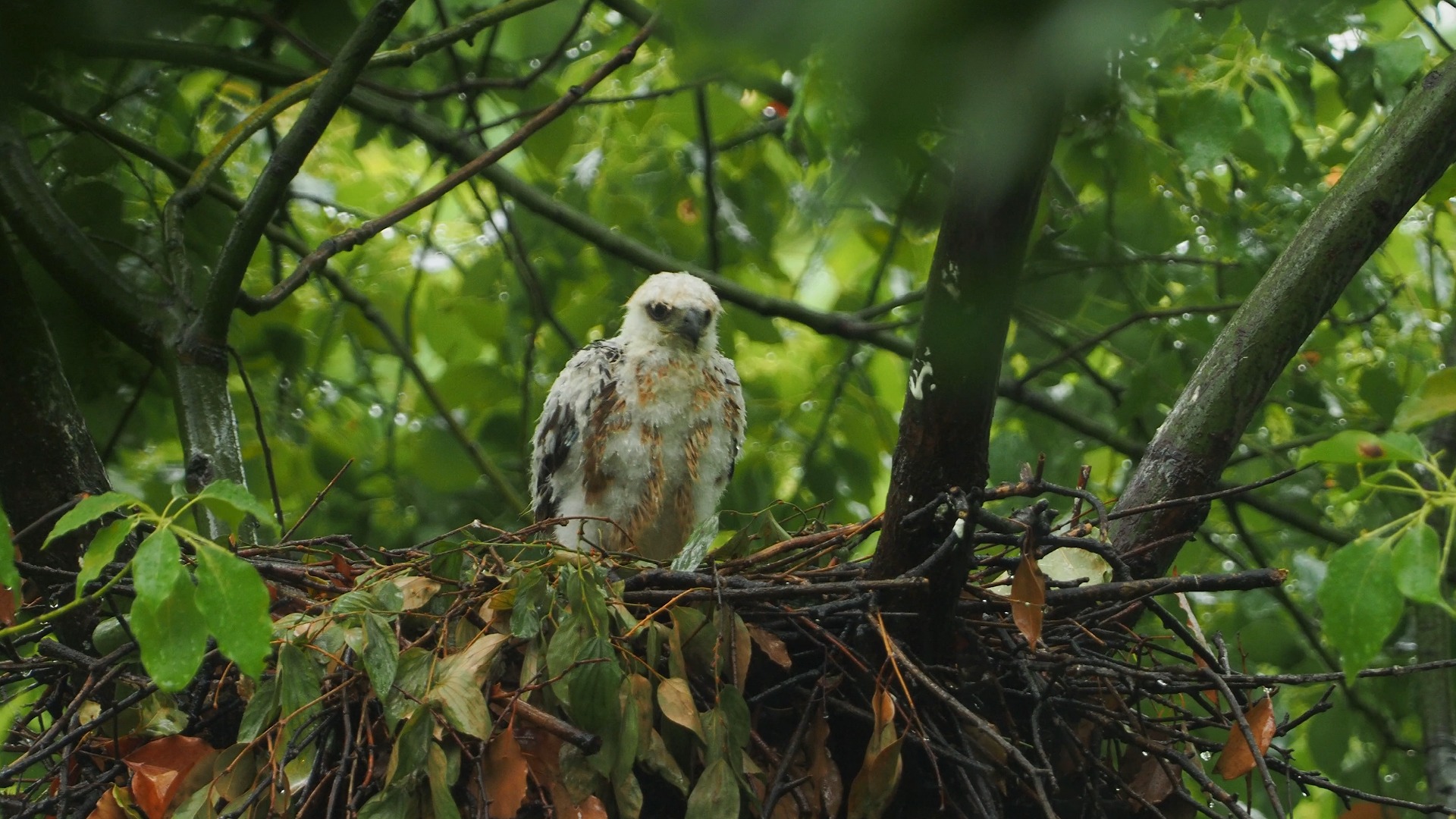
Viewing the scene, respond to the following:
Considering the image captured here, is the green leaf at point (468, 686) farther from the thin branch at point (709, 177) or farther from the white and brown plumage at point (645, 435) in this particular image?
the thin branch at point (709, 177)

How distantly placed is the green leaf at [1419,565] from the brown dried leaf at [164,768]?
6.26 ft

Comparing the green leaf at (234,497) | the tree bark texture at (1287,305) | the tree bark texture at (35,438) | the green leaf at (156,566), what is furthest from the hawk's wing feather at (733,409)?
the green leaf at (156,566)

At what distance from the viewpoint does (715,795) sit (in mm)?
2074

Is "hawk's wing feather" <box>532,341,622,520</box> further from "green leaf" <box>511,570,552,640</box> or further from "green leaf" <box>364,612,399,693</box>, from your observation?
"green leaf" <box>364,612,399,693</box>

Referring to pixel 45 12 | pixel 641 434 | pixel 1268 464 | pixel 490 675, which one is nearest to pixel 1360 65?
pixel 1268 464

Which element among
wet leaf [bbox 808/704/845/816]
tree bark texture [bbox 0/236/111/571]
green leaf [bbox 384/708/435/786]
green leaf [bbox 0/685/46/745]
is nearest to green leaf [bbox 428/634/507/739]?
green leaf [bbox 384/708/435/786]

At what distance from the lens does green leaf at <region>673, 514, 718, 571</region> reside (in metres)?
2.51

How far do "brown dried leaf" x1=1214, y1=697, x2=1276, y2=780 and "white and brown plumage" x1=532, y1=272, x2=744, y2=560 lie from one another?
1.77m

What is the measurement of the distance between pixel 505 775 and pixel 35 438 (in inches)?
53.6

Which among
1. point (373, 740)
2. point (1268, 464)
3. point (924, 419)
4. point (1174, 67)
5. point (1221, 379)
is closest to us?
point (924, 419)

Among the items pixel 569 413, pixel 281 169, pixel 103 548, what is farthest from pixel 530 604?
pixel 569 413

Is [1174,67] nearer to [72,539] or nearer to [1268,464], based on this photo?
[1268,464]

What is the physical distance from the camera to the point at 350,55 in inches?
119

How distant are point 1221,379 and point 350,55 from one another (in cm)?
206
